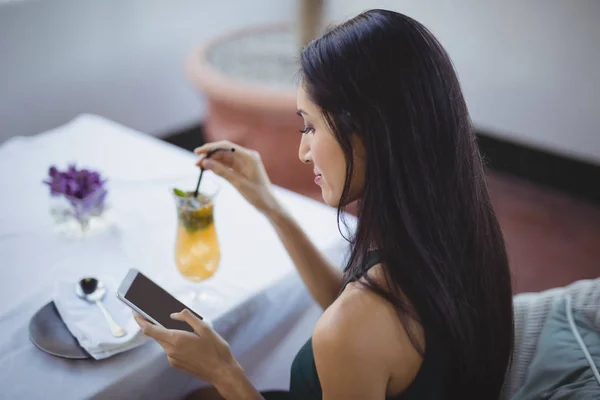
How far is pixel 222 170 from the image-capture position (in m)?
1.16

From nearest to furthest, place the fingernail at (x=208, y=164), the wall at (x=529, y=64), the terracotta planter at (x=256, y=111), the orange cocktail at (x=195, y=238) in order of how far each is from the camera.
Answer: the orange cocktail at (x=195, y=238) → the fingernail at (x=208, y=164) → the terracotta planter at (x=256, y=111) → the wall at (x=529, y=64)

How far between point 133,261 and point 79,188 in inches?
7.0

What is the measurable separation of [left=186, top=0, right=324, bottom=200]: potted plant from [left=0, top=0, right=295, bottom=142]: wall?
20 centimetres

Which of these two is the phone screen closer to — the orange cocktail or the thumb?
the orange cocktail

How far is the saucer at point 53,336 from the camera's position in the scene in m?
0.92

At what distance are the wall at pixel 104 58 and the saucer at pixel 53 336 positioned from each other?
167 centimetres

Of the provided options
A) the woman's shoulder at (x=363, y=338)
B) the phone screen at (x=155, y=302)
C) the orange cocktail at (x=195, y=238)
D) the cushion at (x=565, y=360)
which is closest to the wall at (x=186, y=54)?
the orange cocktail at (x=195, y=238)

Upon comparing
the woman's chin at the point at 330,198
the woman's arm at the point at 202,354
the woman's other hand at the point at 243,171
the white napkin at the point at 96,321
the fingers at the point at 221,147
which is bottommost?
the white napkin at the point at 96,321

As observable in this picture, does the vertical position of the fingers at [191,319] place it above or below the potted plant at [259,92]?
above

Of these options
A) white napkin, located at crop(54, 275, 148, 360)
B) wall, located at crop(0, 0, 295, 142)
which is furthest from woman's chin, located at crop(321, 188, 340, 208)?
wall, located at crop(0, 0, 295, 142)

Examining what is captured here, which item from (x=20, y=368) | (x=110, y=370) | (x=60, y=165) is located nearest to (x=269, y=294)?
(x=110, y=370)

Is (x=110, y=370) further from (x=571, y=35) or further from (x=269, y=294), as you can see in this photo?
(x=571, y=35)

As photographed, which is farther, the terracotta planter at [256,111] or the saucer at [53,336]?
the terracotta planter at [256,111]

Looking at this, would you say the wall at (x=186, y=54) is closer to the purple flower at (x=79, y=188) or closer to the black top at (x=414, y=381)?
the purple flower at (x=79, y=188)
